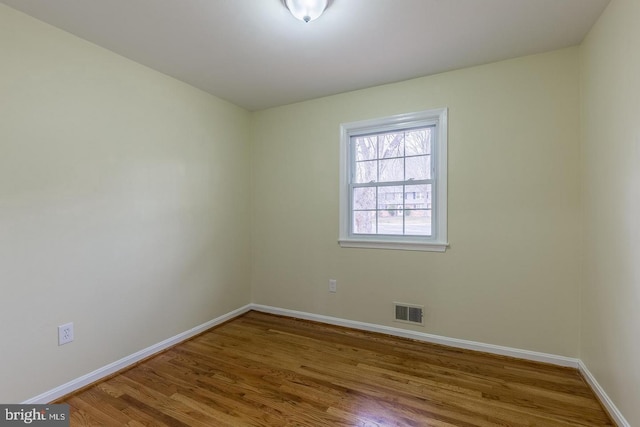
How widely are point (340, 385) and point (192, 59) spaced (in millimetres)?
2644

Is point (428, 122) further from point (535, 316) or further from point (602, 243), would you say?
point (535, 316)

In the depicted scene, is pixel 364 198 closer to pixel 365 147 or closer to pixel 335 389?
pixel 365 147

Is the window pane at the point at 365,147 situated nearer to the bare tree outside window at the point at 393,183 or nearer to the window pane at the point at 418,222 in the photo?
the bare tree outside window at the point at 393,183

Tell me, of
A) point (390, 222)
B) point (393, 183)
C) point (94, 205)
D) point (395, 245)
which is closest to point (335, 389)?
point (395, 245)

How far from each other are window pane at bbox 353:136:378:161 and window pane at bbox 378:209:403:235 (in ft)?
1.91

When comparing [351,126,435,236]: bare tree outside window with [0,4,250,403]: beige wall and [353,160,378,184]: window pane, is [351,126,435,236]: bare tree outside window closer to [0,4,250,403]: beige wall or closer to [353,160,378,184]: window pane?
[353,160,378,184]: window pane

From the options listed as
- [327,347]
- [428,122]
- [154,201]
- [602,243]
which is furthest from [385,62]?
[327,347]

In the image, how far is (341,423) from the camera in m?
1.69

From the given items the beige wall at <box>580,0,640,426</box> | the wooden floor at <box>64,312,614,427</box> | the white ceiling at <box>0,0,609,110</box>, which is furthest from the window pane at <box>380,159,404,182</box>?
the wooden floor at <box>64,312,614,427</box>

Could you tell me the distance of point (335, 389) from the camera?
6.62 ft

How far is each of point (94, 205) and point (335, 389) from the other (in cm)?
208

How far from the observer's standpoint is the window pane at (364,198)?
3049mm

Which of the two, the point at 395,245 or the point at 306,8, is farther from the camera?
the point at 395,245

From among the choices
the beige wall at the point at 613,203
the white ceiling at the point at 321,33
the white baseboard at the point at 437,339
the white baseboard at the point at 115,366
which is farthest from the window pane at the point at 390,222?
the white baseboard at the point at 115,366
